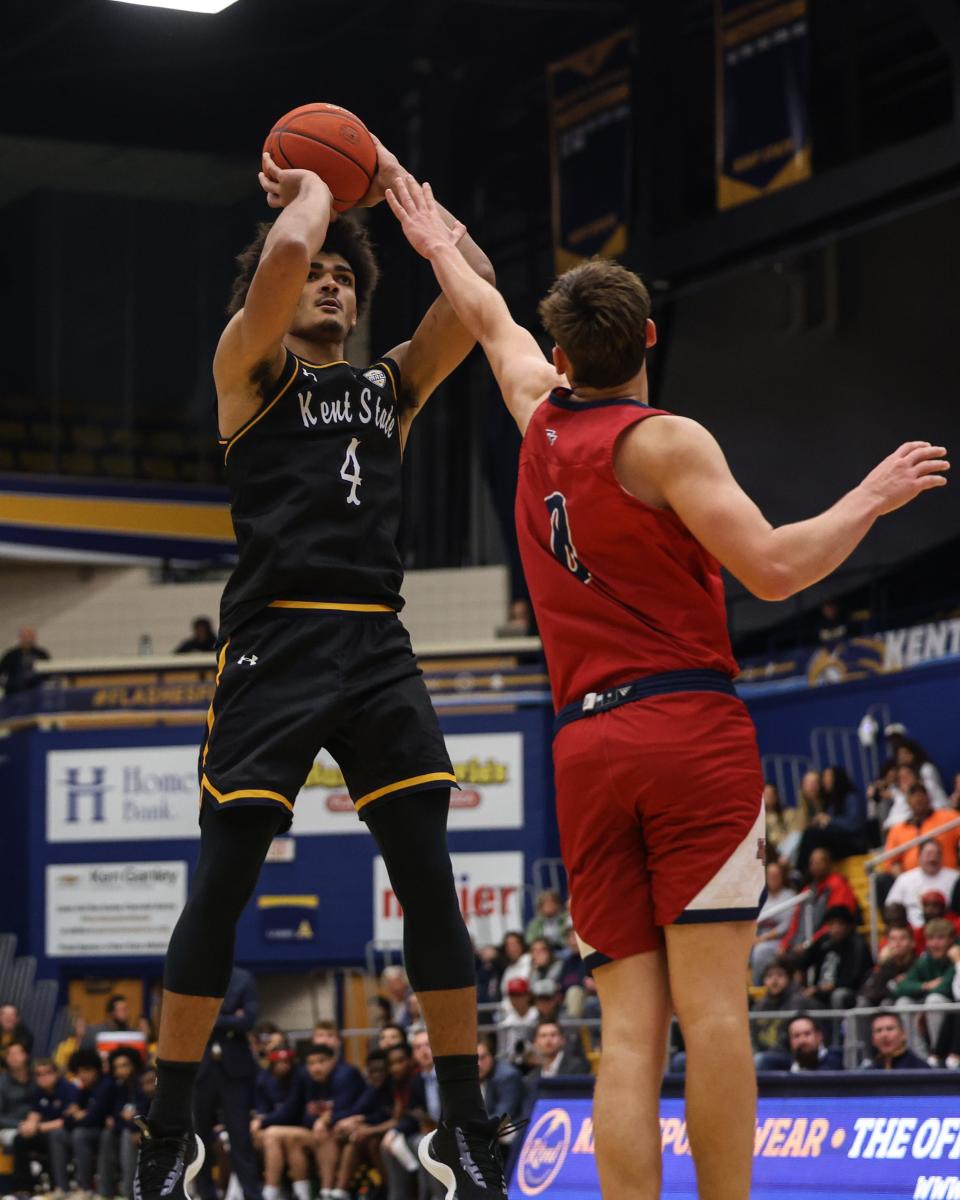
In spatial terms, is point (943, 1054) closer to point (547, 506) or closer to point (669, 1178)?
point (669, 1178)

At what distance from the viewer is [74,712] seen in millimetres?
22219

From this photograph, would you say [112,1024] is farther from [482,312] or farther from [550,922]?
[482,312]

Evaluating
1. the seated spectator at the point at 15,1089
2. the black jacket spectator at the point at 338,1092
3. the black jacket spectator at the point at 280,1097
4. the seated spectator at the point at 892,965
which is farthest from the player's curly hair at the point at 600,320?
the seated spectator at the point at 15,1089

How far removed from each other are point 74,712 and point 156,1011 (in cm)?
355

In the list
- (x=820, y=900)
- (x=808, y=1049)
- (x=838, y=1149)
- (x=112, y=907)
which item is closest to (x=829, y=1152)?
(x=838, y=1149)

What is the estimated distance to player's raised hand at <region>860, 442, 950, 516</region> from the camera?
12.7 feet

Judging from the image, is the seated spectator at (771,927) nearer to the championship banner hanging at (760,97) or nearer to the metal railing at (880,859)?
the metal railing at (880,859)

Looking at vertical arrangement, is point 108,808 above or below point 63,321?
below

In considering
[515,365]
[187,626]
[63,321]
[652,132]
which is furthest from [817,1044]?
[63,321]

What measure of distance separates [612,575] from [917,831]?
1123 cm

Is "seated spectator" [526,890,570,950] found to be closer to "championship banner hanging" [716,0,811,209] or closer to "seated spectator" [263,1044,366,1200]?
"seated spectator" [263,1044,366,1200]

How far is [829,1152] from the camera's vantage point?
7.67 metres

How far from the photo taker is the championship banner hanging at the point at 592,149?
20250 mm

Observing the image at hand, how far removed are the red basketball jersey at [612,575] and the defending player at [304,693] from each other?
50 centimetres
